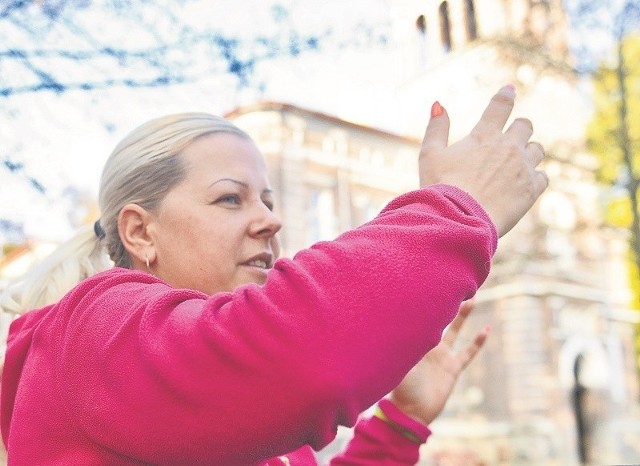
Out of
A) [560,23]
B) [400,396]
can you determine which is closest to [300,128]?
[560,23]

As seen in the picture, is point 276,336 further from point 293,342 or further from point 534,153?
point 534,153

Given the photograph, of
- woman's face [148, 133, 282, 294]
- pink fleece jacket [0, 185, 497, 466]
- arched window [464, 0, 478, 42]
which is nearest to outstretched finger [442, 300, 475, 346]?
woman's face [148, 133, 282, 294]

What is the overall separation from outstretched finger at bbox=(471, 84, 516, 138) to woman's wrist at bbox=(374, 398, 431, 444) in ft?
2.77

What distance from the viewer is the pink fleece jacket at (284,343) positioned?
72 centimetres

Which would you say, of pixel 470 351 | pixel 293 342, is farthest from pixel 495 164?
pixel 470 351

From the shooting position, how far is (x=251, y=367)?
73 cm

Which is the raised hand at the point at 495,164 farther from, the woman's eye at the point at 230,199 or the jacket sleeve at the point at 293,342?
the woman's eye at the point at 230,199

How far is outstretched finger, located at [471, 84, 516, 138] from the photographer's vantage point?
2.99ft

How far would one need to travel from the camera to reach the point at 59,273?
1544mm

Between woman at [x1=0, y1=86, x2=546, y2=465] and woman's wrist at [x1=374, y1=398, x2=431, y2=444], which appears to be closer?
woman at [x1=0, y1=86, x2=546, y2=465]

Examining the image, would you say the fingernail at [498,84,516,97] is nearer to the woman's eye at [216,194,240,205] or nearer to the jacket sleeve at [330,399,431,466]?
the woman's eye at [216,194,240,205]

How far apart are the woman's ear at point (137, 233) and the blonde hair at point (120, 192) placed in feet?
0.06

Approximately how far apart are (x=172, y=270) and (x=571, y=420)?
1544cm

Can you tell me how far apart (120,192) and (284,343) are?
2.45ft
